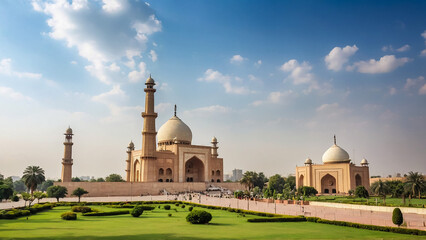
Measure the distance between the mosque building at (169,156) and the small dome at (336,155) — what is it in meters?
14.2

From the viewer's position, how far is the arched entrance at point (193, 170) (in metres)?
46.8

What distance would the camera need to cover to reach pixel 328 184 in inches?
1912

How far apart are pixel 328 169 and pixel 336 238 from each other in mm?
37237

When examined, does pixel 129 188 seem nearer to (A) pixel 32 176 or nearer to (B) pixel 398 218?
(A) pixel 32 176

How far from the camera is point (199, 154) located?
4581cm

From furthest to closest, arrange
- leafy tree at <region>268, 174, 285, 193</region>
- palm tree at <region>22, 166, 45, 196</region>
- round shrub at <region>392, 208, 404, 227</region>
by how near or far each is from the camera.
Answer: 1. leafy tree at <region>268, 174, 285, 193</region>
2. palm tree at <region>22, 166, 45, 196</region>
3. round shrub at <region>392, 208, 404, 227</region>

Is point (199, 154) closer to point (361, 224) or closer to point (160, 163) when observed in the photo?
point (160, 163)

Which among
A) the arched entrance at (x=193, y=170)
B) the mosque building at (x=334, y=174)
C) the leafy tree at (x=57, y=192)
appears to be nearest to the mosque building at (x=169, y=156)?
the arched entrance at (x=193, y=170)

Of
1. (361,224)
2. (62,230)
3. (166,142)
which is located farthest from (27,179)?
(361,224)

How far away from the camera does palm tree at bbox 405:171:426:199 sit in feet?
82.0

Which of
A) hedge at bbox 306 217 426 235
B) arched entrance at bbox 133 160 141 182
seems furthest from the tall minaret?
hedge at bbox 306 217 426 235

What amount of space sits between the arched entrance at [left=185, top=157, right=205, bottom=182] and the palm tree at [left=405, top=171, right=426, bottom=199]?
1021 inches

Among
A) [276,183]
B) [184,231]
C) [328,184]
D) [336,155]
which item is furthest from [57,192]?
[276,183]

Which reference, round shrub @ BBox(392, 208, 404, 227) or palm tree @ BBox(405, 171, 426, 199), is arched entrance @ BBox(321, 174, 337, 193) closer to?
palm tree @ BBox(405, 171, 426, 199)
